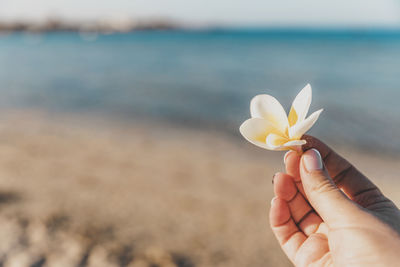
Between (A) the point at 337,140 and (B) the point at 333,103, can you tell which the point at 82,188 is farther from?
(B) the point at 333,103

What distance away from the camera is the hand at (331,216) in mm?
1643

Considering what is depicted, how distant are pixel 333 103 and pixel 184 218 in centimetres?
838

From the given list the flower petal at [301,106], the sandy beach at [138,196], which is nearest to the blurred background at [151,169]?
the sandy beach at [138,196]

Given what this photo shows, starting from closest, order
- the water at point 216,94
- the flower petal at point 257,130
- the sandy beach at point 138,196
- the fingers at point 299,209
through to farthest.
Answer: the flower petal at point 257,130 < the fingers at point 299,209 < the sandy beach at point 138,196 < the water at point 216,94

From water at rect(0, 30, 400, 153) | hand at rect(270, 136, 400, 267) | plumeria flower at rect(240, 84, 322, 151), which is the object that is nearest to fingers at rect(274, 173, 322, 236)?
hand at rect(270, 136, 400, 267)

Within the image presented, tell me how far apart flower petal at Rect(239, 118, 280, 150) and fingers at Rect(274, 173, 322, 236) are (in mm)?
536

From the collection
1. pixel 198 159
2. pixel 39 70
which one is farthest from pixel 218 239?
pixel 39 70

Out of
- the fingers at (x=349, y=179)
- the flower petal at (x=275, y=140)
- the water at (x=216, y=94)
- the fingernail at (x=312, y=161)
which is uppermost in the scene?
the flower petal at (x=275, y=140)

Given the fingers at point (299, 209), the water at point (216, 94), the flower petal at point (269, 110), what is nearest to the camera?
the flower petal at point (269, 110)

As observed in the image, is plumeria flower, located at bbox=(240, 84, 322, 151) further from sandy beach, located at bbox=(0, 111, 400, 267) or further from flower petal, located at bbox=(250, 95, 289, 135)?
sandy beach, located at bbox=(0, 111, 400, 267)

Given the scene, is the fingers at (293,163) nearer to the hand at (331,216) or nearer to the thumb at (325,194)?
the hand at (331,216)

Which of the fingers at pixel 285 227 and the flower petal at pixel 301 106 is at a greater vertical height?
the flower petal at pixel 301 106

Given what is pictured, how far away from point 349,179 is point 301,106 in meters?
0.78

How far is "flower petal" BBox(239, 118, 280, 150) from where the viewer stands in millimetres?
1688
